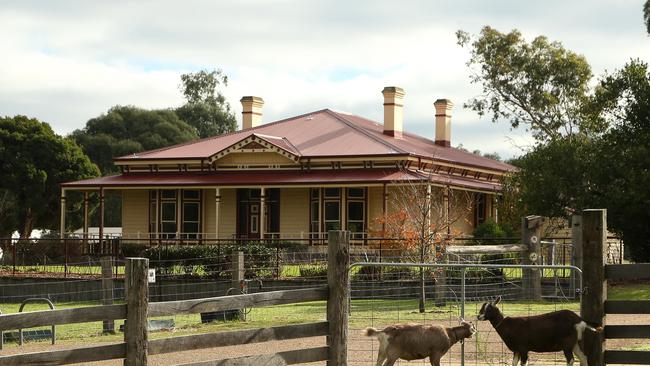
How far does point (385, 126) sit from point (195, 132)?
3834 cm

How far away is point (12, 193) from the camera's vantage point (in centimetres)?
5822

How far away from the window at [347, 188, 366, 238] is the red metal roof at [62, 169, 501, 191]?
113cm

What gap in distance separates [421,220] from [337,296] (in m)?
18.1

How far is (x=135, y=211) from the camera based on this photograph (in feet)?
159

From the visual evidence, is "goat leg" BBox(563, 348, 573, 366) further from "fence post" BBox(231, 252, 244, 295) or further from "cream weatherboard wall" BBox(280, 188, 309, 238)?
"cream weatherboard wall" BBox(280, 188, 309, 238)

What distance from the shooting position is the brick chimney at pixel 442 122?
5219 cm

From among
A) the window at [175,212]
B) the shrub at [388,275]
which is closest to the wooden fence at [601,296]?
the shrub at [388,275]

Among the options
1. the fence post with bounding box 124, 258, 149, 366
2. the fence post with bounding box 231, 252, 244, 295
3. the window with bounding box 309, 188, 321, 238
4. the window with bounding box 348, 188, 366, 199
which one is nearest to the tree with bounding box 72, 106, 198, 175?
the window with bounding box 309, 188, 321, 238

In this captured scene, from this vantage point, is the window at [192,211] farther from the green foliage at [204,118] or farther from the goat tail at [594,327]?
the green foliage at [204,118]

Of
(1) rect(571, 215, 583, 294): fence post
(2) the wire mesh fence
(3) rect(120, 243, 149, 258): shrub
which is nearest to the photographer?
(2) the wire mesh fence

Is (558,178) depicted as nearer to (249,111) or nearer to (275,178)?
(275,178)

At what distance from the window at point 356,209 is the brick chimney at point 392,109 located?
4.84 meters

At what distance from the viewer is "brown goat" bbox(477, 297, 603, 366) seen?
40.7 feet

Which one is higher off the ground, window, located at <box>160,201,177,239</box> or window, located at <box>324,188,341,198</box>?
window, located at <box>324,188,341,198</box>
